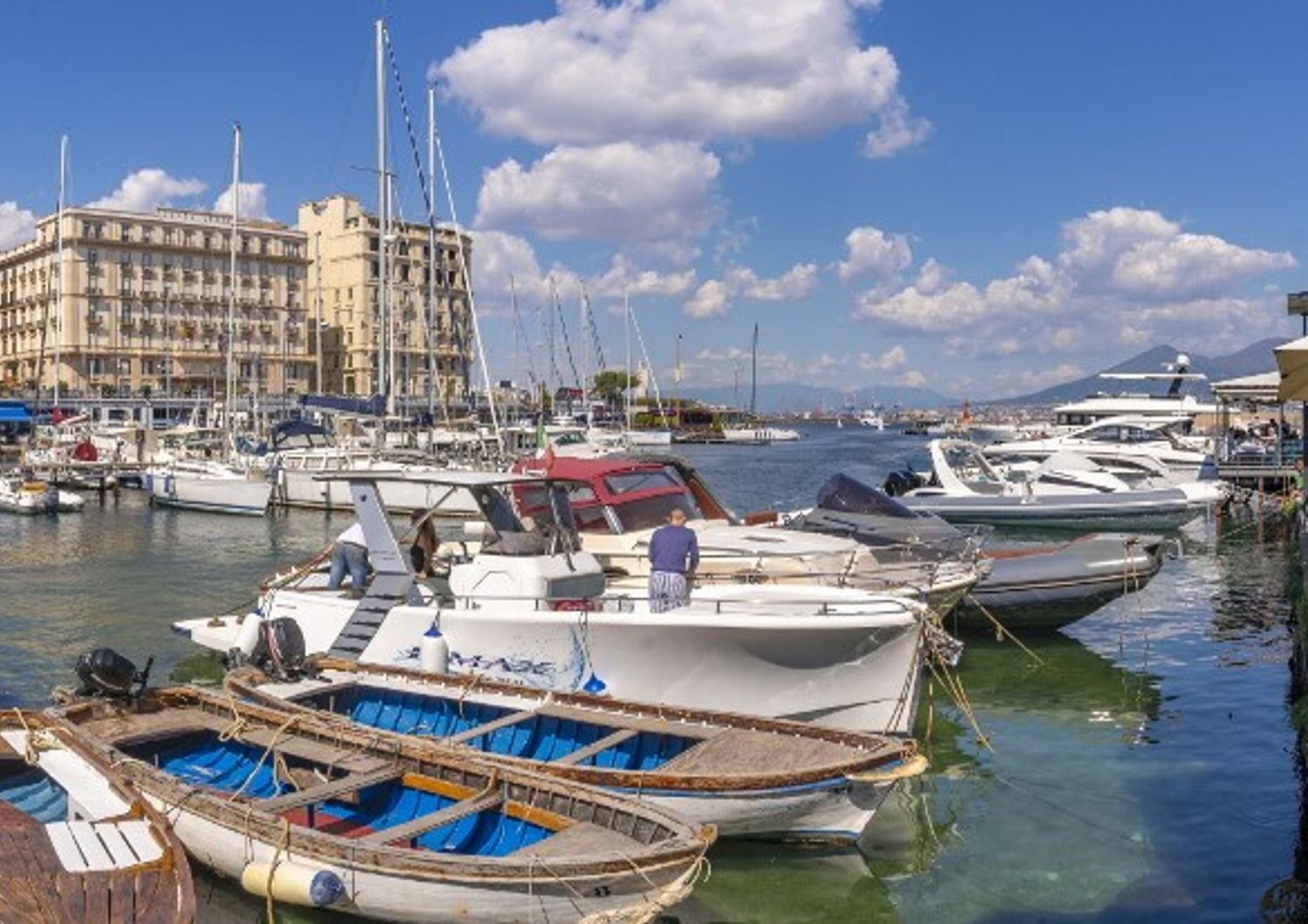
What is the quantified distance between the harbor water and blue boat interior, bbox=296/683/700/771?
1181mm

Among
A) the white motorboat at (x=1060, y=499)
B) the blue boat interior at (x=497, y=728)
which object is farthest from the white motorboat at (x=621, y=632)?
the white motorboat at (x=1060, y=499)

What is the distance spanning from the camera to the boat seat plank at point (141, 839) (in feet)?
25.7

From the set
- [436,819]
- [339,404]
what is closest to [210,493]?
[339,404]

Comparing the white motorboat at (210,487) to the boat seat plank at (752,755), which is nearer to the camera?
the boat seat plank at (752,755)

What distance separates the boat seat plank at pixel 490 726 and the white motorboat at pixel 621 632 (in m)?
1.54

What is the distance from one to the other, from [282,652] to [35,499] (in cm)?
3568

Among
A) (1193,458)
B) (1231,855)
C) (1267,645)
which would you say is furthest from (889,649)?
(1193,458)

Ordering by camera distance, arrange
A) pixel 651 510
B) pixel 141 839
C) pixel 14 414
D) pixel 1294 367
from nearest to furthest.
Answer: pixel 141 839
pixel 1294 367
pixel 651 510
pixel 14 414

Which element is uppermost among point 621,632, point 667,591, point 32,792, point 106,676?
point 667,591

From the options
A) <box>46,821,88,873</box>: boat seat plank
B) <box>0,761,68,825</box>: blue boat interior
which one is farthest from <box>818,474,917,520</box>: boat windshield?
<box>46,821,88,873</box>: boat seat plank

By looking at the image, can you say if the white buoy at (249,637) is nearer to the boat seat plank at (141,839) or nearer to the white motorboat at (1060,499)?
the boat seat plank at (141,839)

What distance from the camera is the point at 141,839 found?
8.11m

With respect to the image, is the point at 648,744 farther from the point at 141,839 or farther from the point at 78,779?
the point at 78,779

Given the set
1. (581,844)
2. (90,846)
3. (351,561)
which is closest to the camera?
(90,846)
